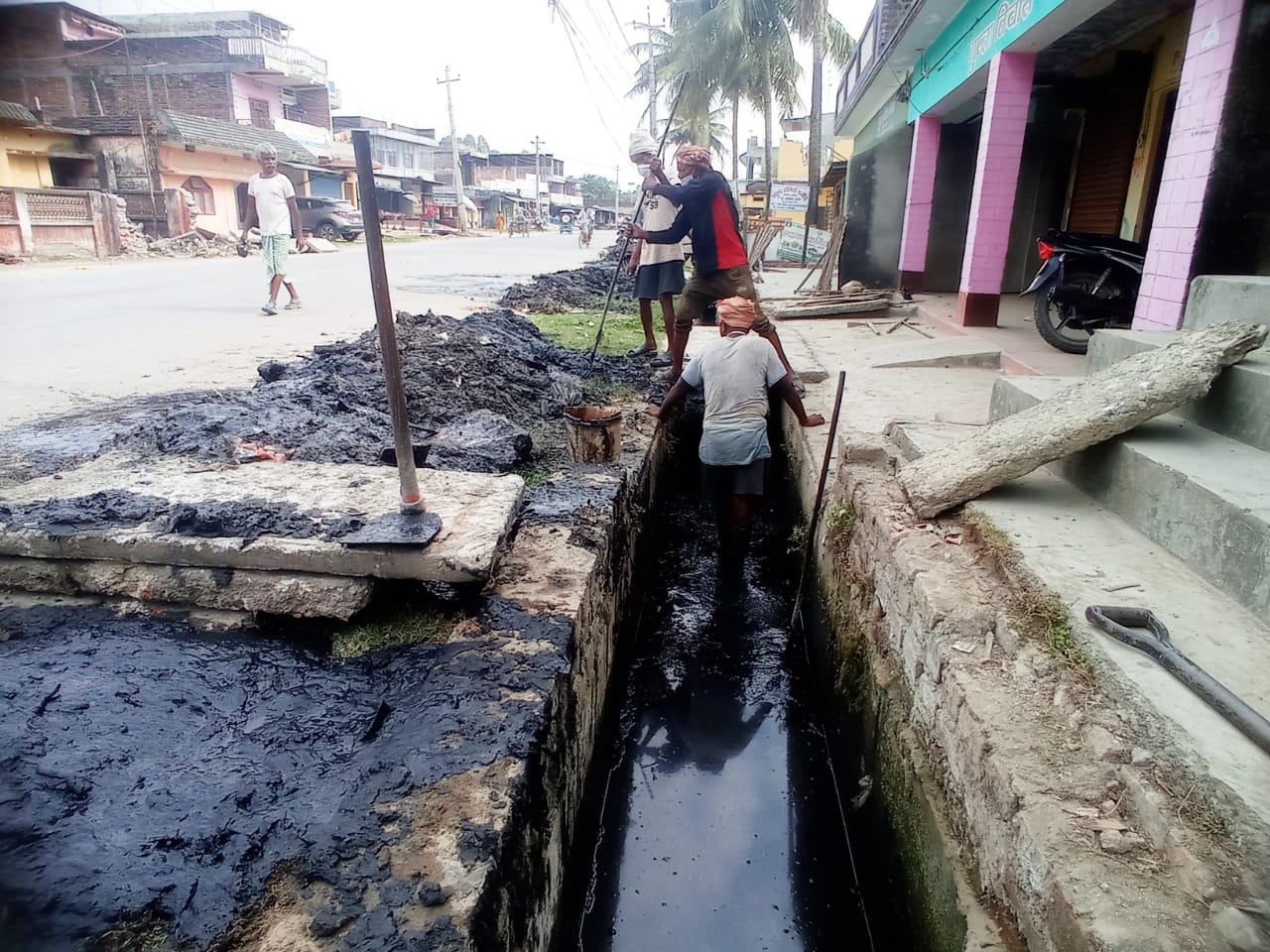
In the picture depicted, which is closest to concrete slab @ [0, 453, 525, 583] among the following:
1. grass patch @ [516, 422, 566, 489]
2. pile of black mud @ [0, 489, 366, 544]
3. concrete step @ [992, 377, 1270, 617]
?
pile of black mud @ [0, 489, 366, 544]

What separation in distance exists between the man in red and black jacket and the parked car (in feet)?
83.0

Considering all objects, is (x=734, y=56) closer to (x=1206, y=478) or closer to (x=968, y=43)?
(x=968, y=43)

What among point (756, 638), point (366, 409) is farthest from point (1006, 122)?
point (366, 409)

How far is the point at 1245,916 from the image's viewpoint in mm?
1256

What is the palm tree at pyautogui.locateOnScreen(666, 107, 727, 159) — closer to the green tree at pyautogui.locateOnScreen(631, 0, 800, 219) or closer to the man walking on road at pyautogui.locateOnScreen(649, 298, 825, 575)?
the green tree at pyautogui.locateOnScreen(631, 0, 800, 219)

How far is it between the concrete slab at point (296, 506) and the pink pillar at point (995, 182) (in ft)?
21.4

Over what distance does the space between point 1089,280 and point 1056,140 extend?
17.9ft

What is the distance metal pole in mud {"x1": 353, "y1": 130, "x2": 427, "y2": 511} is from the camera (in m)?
2.23

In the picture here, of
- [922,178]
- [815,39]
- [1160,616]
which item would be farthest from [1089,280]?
[815,39]

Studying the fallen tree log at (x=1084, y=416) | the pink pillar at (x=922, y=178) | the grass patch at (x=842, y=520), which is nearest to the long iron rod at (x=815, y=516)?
the grass patch at (x=842, y=520)

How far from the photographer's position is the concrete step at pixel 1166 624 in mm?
1456

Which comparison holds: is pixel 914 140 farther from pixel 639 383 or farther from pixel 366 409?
pixel 366 409

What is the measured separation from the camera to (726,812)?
10.5ft

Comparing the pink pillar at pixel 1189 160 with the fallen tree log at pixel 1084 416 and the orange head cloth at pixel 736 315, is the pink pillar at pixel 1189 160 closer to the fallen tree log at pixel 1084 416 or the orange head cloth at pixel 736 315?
the fallen tree log at pixel 1084 416
